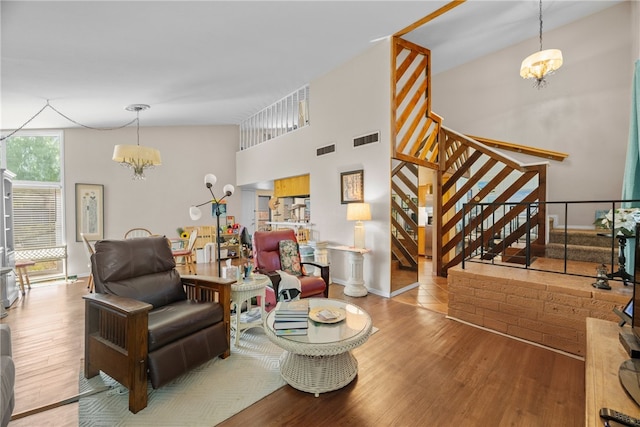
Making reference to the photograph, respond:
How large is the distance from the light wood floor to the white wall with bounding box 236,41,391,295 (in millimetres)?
1580

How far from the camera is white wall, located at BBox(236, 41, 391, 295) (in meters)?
4.21

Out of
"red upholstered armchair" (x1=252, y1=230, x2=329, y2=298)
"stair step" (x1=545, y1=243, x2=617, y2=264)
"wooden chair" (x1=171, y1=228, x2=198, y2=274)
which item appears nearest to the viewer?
"red upholstered armchair" (x1=252, y1=230, x2=329, y2=298)

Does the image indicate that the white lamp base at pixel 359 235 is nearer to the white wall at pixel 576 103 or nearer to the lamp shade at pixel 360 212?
the lamp shade at pixel 360 212

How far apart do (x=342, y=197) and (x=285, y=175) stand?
184 cm

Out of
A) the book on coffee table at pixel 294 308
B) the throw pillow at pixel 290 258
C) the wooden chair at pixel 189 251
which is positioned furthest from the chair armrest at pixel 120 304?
the wooden chair at pixel 189 251

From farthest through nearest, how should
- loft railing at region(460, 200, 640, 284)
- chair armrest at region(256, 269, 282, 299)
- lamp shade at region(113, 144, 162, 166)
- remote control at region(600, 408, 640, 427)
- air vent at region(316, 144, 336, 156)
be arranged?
air vent at region(316, 144, 336, 156) → lamp shade at region(113, 144, 162, 166) → chair armrest at region(256, 269, 282, 299) → loft railing at region(460, 200, 640, 284) → remote control at region(600, 408, 640, 427)

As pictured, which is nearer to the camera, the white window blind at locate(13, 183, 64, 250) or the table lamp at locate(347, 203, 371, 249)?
the table lamp at locate(347, 203, 371, 249)

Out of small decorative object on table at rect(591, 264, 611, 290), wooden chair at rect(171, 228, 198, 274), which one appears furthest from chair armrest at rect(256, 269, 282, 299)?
wooden chair at rect(171, 228, 198, 274)

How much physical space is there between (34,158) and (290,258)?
5.75m

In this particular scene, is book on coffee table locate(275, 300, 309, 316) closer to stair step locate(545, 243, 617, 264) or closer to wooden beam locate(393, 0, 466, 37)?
stair step locate(545, 243, 617, 264)

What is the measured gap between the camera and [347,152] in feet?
15.5

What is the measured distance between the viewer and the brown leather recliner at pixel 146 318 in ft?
5.93

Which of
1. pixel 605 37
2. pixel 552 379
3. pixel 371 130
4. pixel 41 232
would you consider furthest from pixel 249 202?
pixel 605 37

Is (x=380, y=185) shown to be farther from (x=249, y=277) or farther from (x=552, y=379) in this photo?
(x=552, y=379)
